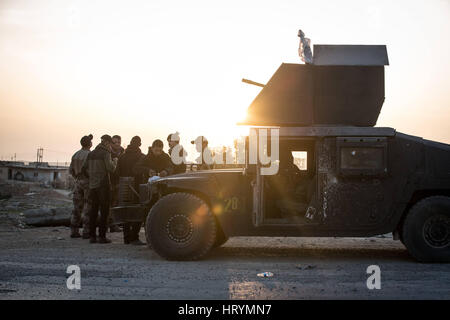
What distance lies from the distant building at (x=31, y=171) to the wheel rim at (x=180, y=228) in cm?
8547

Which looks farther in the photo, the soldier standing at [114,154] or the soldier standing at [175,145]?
the soldier standing at [114,154]

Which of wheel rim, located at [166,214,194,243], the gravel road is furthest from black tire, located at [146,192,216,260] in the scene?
the gravel road

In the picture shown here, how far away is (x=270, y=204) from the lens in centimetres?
797

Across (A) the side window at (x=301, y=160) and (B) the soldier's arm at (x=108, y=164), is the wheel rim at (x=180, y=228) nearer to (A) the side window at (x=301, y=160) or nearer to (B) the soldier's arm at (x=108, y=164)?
(A) the side window at (x=301, y=160)

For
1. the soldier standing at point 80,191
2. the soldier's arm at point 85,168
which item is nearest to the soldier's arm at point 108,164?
the soldier's arm at point 85,168

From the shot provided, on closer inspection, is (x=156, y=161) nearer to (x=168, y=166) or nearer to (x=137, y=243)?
(x=168, y=166)

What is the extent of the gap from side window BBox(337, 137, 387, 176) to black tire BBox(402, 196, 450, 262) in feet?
2.56

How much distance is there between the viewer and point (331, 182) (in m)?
7.50

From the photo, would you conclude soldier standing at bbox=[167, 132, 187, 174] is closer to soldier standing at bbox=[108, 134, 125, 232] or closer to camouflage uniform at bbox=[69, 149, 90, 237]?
soldier standing at bbox=[108, 134, 125, 232]

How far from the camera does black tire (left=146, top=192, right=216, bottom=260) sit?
7.50 metres

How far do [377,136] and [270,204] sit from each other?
192cm

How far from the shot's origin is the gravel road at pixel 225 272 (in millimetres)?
5344

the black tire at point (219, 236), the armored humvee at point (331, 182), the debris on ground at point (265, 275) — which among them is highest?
the armored humvee at point (331, 182)
